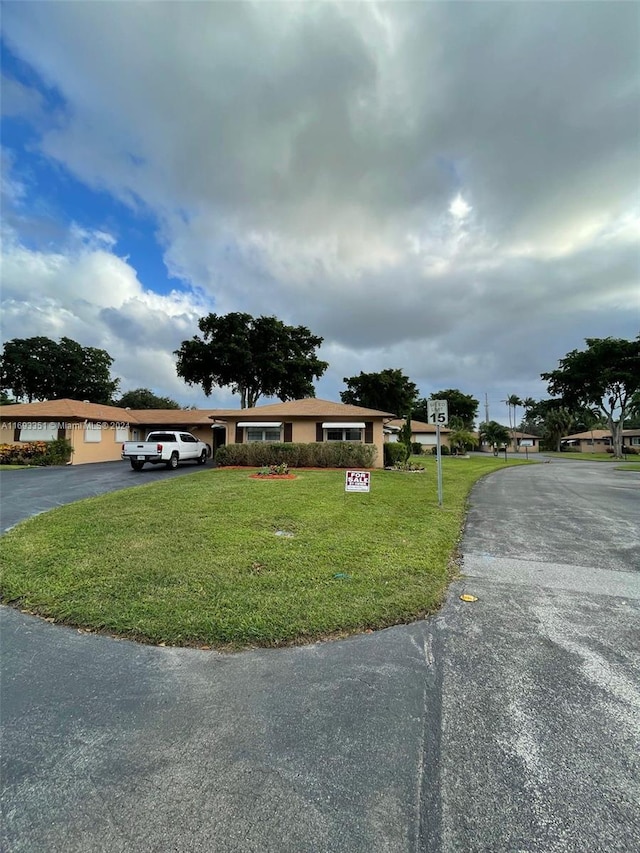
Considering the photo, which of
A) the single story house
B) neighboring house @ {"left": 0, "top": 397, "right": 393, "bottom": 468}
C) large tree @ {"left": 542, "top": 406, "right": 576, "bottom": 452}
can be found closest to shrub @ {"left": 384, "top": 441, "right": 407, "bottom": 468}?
neighboring house @ {"left": 0, "top": 397, "right": 393, "bottom": 468}

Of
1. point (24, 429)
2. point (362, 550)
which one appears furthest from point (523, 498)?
point (24, 429)

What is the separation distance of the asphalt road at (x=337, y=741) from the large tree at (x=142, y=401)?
52905 mm

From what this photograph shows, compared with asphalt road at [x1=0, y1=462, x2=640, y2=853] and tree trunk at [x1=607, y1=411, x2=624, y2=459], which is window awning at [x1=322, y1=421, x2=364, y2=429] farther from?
tree trunk at [x1=607, y1=411, x2=624, y2=459]

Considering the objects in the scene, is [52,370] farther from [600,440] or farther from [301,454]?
[600,440]

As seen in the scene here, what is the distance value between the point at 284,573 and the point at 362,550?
1.41 meters

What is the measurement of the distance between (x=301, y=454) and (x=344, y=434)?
2.76m

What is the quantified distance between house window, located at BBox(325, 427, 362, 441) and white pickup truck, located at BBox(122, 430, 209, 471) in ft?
23.1

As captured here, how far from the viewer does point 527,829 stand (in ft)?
5.27

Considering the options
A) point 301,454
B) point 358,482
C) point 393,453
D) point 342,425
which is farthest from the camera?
point 393,453

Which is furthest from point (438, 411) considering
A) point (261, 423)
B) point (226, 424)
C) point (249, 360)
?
point (249, 360)

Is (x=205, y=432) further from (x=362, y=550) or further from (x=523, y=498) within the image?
(x=362, y=550)

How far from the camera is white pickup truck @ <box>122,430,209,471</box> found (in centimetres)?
1650

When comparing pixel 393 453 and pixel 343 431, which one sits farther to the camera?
pixel 393 453

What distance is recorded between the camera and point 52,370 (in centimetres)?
3900
